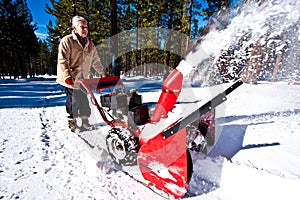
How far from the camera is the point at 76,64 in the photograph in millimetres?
3771

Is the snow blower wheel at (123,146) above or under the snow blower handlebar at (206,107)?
under

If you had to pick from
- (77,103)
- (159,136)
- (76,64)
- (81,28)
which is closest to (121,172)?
(159,136)

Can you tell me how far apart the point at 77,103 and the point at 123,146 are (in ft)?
6.23

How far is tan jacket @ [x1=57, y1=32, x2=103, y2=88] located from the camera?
3390 millimetres

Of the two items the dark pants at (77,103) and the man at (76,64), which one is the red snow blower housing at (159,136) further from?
the dark pants at (77,103)

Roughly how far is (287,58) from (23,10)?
39.4 m

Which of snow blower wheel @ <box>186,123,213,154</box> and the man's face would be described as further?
the man's face

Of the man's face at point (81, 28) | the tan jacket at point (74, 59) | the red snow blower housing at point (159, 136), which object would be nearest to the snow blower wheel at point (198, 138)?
the red snow blower housing at point (159, 136)

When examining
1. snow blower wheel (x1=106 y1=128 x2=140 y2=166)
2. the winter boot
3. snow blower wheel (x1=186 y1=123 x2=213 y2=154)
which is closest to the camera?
snow blower wheel (x1=106 y1=128 x2=140 y2=166)

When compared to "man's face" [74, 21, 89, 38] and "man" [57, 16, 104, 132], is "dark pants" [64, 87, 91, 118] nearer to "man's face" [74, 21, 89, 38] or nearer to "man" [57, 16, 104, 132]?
"man" [57, 16, 104, 132]

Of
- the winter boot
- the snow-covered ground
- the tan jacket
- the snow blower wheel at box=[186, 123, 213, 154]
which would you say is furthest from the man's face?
the snow blower wheel at box=[186, 123, 213, 154]

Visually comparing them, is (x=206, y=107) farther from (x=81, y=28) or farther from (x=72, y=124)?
(x=72, y=124)

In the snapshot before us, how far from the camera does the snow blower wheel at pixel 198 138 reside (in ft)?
8.79

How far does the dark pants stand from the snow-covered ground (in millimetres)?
478
